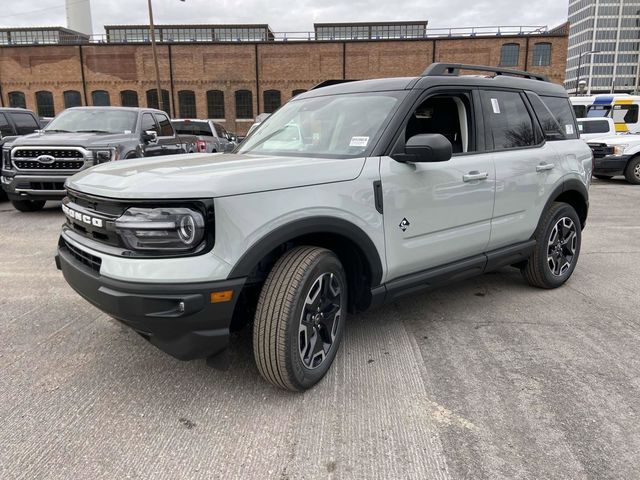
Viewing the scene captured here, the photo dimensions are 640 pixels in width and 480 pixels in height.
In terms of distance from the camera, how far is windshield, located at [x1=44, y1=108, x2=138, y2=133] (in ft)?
29.1

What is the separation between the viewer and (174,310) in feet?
7.45

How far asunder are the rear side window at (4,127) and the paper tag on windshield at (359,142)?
9.74m

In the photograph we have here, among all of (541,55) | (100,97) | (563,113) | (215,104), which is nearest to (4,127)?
(563,113)

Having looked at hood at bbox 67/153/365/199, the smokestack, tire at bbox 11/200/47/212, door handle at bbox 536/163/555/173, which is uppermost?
the smokestack

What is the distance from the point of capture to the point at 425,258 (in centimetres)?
331

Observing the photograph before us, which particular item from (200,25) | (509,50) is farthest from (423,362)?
(200,25)

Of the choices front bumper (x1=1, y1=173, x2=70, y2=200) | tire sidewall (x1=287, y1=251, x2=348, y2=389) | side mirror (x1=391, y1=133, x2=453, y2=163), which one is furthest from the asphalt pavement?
front bumper (x1=1, y1=173, x2=70, y2=200)

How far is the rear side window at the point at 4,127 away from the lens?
10.1 m

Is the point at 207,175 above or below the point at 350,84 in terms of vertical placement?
below

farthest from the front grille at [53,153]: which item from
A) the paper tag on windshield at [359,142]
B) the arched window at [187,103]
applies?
the arched window at [187,103]

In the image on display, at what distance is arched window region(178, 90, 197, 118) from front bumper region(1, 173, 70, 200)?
3544 centimetres

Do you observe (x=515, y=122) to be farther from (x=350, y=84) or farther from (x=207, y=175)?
(x=207, y=175)

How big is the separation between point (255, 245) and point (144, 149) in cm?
723

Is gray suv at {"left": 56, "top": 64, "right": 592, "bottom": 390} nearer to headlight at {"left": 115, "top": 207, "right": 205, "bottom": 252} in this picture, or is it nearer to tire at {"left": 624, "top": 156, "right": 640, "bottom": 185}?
headlight at {"left": 115, "top": 207, "right": 205, "bottom": 252}
